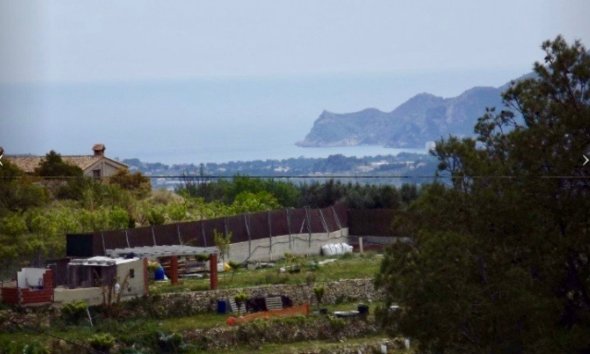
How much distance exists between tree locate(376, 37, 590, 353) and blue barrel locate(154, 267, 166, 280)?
9735mm

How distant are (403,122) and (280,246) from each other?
4264 inches

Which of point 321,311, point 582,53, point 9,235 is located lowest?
point 321,311

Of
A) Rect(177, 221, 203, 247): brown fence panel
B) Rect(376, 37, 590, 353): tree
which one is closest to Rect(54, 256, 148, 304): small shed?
Rect(177, 221, 203, 247): brown fence panel

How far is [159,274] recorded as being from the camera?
2736 cm

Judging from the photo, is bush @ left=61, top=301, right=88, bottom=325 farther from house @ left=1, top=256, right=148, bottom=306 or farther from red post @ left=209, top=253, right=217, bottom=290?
red post @ left=209, top=253, right=217, bottom=290

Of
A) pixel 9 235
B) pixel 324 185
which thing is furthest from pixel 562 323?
pixel 324 185

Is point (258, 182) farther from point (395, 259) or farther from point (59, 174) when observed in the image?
point (395, 259)

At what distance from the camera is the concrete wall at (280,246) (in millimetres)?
31109

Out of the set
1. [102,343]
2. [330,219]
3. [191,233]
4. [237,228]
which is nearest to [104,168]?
[330,219]

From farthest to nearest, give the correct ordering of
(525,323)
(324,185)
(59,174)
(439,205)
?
(324,185) → (59,174) → (439,205) → (525,323)

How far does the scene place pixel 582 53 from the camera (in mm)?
18328

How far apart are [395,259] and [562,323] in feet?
8.77

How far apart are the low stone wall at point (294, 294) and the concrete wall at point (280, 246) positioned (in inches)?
163

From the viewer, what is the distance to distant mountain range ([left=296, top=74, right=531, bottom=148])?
110 m
